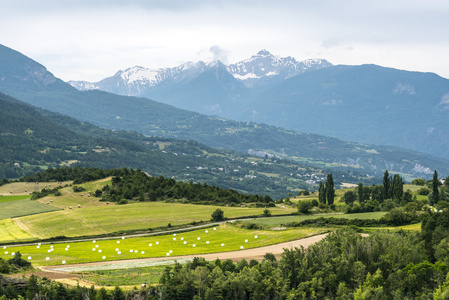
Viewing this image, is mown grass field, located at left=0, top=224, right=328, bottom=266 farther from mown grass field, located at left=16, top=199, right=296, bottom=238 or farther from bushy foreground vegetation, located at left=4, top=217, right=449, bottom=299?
bushy foreground vegetation, located at left=4, top=217, right=449, bottom=299

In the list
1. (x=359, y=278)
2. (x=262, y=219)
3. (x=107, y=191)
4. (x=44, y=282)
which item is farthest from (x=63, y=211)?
(x=359, y=278)

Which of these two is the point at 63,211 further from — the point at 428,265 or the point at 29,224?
the point at 428,265

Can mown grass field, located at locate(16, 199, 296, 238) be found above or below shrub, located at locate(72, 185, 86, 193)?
below

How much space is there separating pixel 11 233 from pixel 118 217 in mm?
27366

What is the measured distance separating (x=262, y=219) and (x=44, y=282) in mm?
70084

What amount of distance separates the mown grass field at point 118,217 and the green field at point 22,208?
5758mm

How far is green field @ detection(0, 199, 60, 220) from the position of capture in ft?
499

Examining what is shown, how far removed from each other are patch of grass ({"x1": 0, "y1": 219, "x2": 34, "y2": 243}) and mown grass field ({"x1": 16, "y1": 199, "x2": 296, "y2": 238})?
244 centimetres

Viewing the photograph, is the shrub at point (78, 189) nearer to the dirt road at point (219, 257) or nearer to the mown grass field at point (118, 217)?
the mown grass field at point (118, 217)

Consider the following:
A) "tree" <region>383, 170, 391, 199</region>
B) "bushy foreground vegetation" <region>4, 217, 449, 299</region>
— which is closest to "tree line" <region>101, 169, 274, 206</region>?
"tree" <region>383, 170, 391, 199</region>

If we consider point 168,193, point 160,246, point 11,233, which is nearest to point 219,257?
point 160,246

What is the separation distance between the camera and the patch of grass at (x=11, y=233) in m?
119

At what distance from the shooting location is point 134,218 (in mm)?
141125

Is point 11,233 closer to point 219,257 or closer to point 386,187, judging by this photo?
point 219,257
